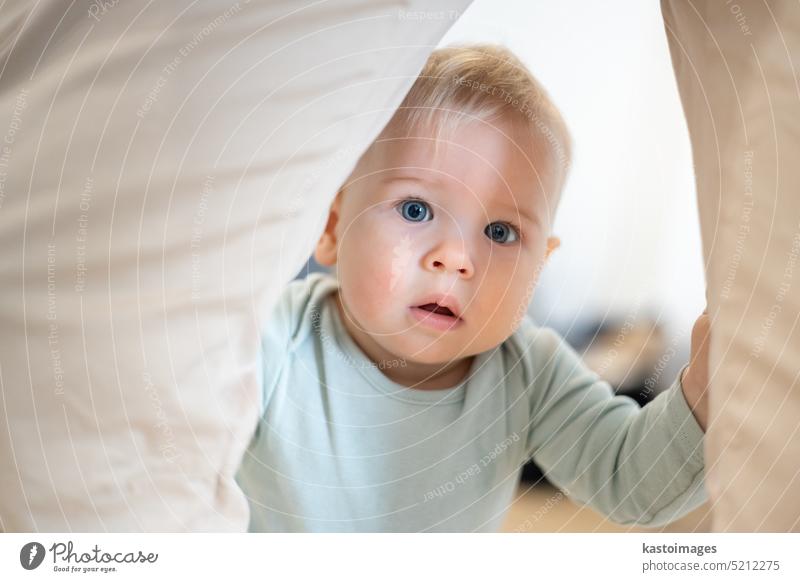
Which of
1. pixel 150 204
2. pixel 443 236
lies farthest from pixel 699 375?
pixel 150 204

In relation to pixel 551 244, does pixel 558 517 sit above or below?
below

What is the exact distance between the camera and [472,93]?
49 cm

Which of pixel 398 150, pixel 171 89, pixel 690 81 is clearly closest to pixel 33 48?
pixel 171 89

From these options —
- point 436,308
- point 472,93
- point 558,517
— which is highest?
point 472,93

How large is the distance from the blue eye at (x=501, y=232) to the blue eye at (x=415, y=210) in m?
0.04

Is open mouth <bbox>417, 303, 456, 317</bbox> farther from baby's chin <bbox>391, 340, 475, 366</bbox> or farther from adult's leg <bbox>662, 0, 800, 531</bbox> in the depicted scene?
adult's leg <bbox>662, 0, 800, 531</bbox>

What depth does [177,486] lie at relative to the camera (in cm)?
47

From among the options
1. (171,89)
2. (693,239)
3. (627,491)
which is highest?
(171,89)

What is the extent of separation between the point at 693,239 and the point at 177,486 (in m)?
0.33

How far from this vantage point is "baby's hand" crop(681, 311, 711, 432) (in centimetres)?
49

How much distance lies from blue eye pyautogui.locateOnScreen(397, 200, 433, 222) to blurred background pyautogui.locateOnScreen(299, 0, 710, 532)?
80mm

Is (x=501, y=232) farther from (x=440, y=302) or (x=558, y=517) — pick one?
(x=558, y=517)

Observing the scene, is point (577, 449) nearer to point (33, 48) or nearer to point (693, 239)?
point (693, 239)

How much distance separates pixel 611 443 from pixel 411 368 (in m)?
0.13
